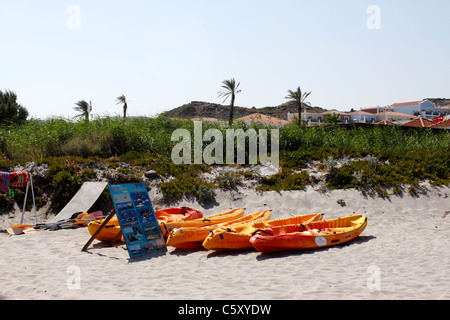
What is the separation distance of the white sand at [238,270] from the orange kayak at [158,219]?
1.11 feet

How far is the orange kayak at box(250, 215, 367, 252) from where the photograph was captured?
6703 millimetres

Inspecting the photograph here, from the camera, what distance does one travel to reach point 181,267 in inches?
243

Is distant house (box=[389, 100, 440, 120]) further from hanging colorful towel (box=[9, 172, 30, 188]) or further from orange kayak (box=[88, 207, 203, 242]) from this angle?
hanging colorful towel (box=[9, 172, 30, 188])

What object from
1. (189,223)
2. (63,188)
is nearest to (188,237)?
(189,223)

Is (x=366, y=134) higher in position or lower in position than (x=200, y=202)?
higher

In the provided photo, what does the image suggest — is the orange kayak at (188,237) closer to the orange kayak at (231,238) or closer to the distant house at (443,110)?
the orange kayak at (231,238)

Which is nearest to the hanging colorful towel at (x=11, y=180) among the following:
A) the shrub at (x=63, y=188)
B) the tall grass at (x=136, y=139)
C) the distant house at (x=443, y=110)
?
the shrub at (x=63, y=188)

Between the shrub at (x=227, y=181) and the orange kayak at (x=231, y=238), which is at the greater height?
the shrub at (x=227, y=181)

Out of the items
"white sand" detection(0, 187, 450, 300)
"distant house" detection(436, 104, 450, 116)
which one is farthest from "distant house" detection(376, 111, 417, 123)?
"white sand" detection(0, 187, 450, 300)

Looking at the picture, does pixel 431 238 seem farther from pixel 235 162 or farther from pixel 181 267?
pixel 235 162

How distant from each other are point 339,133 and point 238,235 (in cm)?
1013

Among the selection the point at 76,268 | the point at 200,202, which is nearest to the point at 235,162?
the point at 200,202

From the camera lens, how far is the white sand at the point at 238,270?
4594 millimetres
